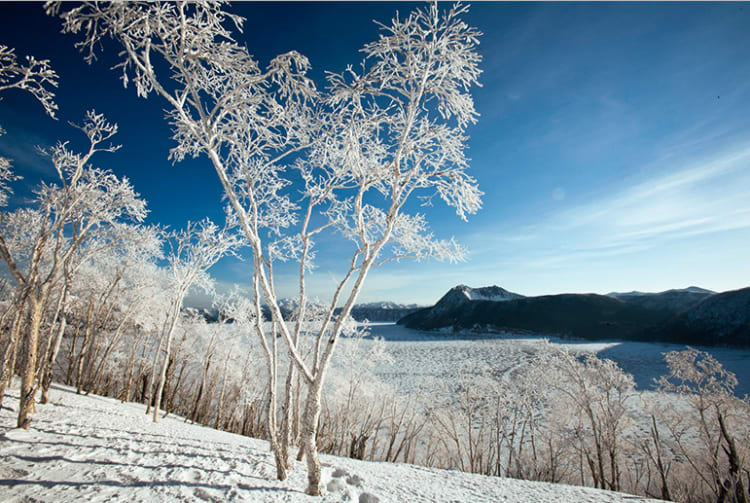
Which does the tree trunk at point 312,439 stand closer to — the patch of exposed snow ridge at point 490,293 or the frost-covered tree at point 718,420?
the frost-covered tree at point 718,420

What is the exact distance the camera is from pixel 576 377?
1238 centimetres

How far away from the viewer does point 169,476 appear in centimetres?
390

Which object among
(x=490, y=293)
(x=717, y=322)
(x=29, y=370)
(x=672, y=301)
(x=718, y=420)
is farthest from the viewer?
(x=490, y=293)

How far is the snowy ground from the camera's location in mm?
3447

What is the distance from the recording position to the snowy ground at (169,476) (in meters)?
3.45

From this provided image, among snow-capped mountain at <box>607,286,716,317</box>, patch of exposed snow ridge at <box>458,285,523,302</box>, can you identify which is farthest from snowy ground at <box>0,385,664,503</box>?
patch of exposed snow ridge at <box>458,285,523,302</box>

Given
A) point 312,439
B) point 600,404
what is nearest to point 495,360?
point 600,404

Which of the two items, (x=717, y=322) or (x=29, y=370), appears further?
(x=717, y=322)

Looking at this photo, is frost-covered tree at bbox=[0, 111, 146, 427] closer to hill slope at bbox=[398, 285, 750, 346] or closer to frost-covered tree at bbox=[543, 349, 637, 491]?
frost-covered tree at bbox=[543, 349, 637, 491]

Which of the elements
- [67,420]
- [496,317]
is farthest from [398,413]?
[496,317]

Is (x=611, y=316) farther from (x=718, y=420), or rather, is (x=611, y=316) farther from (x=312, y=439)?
(x=312, y=439)

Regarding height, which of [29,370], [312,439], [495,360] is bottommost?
[495,360]

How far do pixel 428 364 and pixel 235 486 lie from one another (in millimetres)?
→ 31615

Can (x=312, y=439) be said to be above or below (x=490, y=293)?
below
